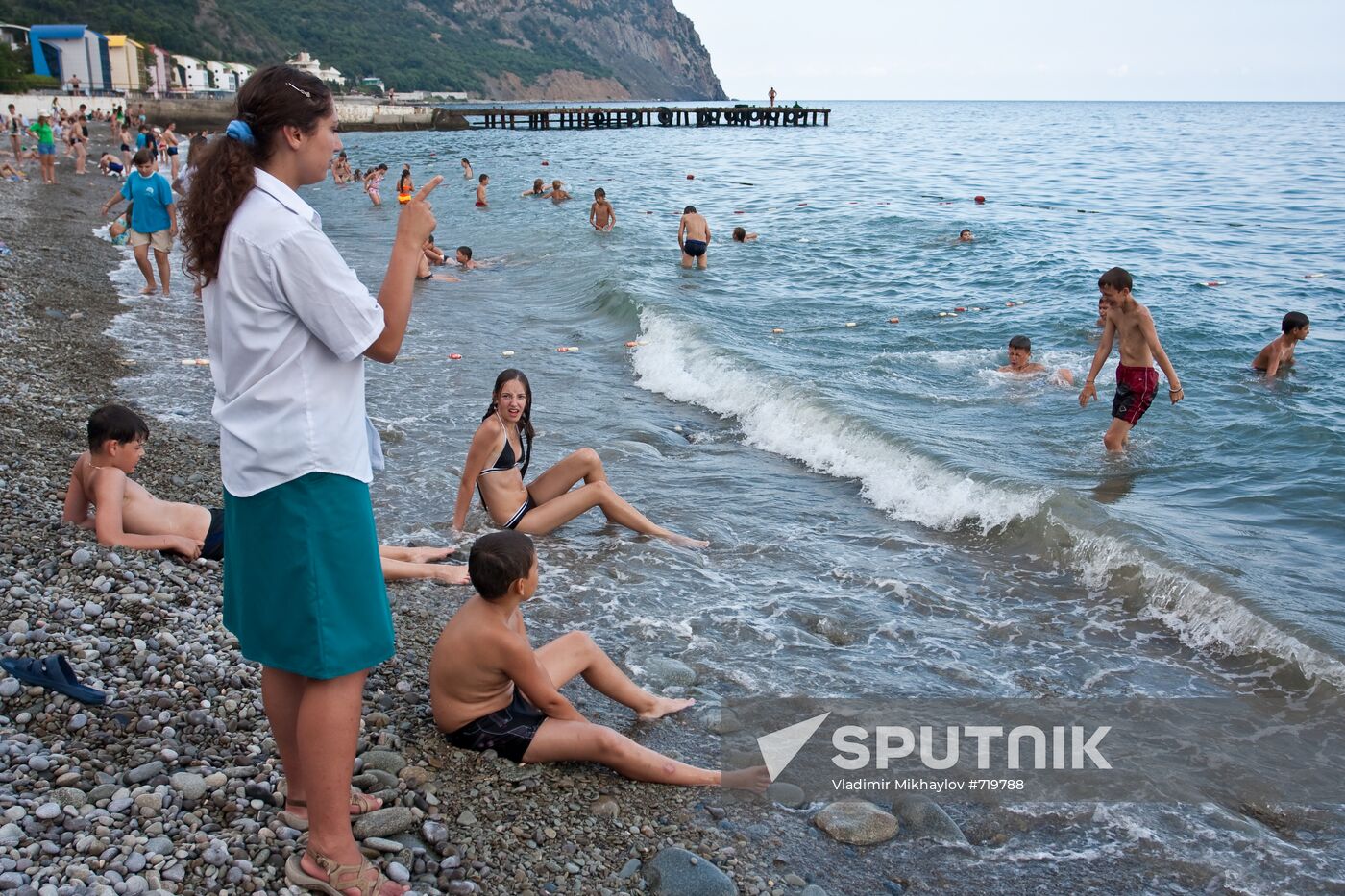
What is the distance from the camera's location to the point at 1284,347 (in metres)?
11.3

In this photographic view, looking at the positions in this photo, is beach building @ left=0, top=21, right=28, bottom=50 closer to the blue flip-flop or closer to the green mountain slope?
the green mountain slope

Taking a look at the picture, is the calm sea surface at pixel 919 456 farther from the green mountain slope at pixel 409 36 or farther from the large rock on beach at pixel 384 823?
the green mountain slope at pixel 409 36

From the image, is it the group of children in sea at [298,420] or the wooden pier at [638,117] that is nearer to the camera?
the group of children in sea at [298,420]

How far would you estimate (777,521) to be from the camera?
7.39 metres

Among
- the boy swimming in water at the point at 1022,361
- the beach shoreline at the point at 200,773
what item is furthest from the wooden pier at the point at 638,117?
the beach shoreline at the point at 200,773

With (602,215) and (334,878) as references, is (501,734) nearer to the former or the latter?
(334,878)

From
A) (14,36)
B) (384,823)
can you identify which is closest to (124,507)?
(384,823)

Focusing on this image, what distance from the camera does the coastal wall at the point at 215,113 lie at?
4378 cm

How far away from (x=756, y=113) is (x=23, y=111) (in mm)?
53074

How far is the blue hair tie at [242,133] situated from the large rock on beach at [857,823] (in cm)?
303

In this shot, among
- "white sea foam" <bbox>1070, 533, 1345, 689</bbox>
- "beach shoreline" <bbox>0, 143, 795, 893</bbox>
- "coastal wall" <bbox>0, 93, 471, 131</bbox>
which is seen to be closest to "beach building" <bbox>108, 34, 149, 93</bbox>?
"coastal wall" <bbox>0, 93, 471, 131</bbox>

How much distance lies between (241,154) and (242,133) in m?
0.05

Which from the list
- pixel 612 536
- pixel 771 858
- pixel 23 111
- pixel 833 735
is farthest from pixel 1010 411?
pixel 23 111

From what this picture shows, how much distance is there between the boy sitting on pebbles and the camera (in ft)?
17.2
